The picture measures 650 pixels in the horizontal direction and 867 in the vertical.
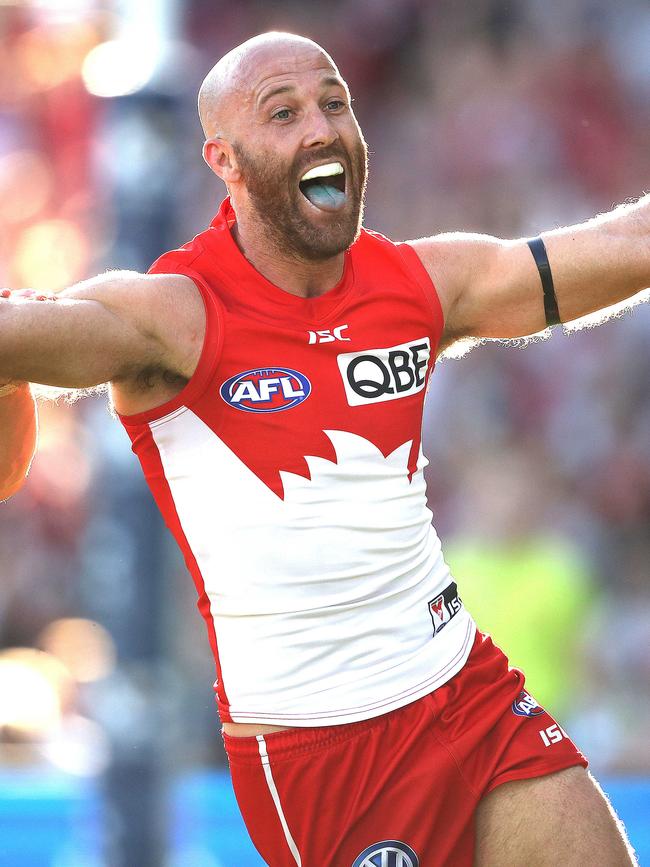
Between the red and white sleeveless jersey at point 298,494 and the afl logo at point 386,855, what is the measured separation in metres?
0.33

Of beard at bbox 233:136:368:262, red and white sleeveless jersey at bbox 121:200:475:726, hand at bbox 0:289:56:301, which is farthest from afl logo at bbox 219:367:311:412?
hand at bbox 0:289:56:301

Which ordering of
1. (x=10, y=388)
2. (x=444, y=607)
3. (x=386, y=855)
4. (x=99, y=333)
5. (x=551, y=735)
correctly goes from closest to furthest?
(x=99, y=333)
(x=10, y=388)
(x=386, y=855)
(x=551, y=735)
(x=444, y=607)

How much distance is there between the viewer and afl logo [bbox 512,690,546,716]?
345 centimetres

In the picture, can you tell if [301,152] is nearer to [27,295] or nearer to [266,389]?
[266,389]

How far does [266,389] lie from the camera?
325cm

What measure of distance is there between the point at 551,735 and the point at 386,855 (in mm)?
514

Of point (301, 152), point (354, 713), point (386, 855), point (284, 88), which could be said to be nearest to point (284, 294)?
point (301, 152)

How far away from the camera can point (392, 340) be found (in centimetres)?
341

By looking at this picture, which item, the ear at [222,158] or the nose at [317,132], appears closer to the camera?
the nose at [317,132]

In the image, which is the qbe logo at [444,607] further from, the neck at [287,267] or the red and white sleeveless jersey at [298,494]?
the neck at [287,267]

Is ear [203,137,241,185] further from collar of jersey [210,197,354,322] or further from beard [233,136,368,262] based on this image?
collar of jersey [210,197,354,322]

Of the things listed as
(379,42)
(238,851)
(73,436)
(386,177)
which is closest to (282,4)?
(379,42)

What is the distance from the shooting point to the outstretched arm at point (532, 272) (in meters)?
3.52

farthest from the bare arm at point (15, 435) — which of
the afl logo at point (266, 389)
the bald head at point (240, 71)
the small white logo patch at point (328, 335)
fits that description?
the bald head at point (240, 71)
